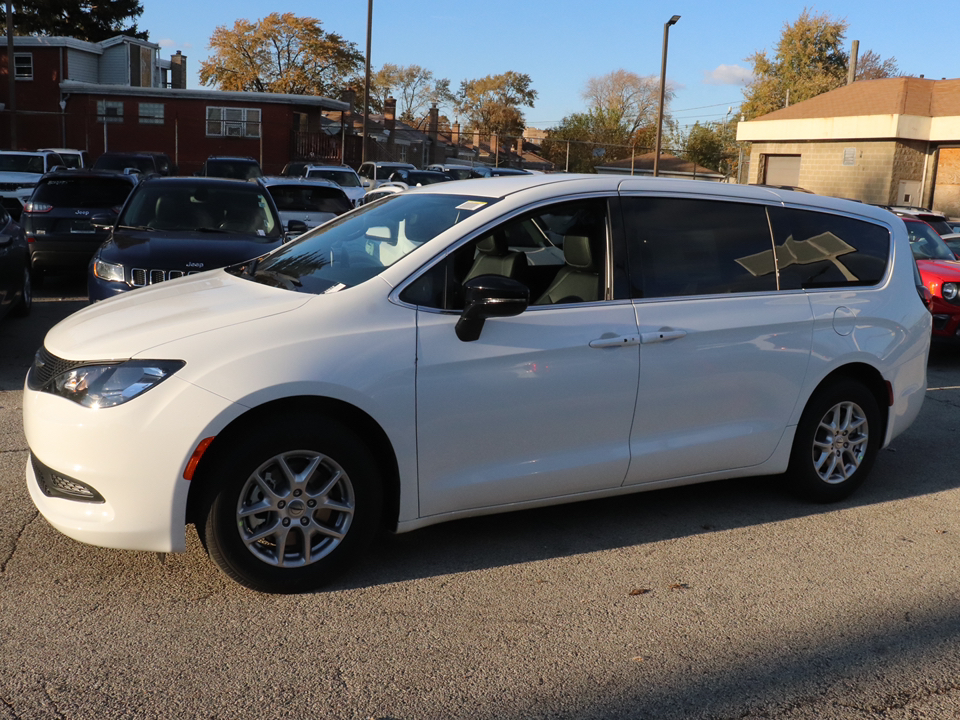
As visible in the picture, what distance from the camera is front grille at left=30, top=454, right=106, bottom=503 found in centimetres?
382

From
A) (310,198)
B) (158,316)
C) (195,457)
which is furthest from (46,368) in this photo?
(310,198)

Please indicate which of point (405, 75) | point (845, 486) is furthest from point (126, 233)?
point (405, 75)

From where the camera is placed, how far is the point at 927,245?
11547 millimetres

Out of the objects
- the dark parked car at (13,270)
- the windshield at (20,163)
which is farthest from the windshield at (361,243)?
the windshield at (20,163)

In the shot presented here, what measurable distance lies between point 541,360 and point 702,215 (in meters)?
1.34

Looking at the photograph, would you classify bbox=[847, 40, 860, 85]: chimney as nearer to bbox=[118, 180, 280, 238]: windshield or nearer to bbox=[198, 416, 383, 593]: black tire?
bbox=[118, 180, 280, 238]: windshield

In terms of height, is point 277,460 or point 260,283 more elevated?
point 260,283

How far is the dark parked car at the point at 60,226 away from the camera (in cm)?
1235

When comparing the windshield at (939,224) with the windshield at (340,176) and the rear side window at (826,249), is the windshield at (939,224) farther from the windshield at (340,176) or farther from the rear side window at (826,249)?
the windshield at (340,176)

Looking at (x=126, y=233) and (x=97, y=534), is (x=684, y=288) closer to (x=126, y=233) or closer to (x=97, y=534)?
(x=97, y=534)

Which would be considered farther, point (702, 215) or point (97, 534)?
point (702, 215)

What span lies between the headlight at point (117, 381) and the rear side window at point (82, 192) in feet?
32.3

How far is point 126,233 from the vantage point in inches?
364

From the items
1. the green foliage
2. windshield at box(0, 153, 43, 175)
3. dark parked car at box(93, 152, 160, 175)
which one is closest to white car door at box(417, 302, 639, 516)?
windshield at box(0, 153, 43, 175)
